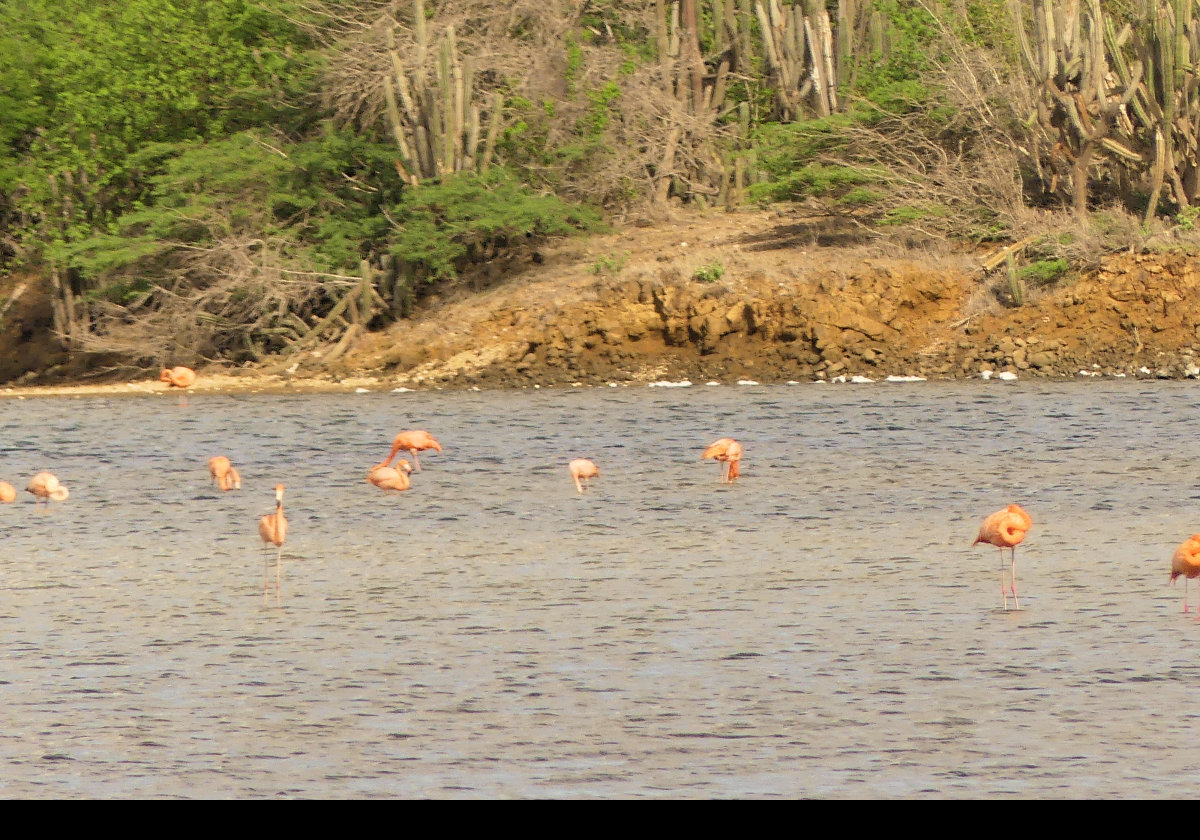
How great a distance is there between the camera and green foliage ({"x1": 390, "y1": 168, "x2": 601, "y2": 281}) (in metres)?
36.2

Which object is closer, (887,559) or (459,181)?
(887,559)

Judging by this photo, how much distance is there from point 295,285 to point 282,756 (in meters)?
29.6

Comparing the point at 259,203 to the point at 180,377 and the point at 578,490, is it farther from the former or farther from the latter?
the point at 578,490

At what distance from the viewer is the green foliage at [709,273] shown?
34938 millimetres

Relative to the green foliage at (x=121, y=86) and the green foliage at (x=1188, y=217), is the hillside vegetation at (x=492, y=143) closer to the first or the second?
the green foliage at (x=121, y=86)

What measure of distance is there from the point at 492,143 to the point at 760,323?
→ 23.0ft

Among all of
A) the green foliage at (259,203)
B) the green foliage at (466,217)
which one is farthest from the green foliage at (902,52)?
the green foliage at (259,203)

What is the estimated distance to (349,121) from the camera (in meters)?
39.1

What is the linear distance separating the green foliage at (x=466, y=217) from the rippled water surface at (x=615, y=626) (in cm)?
1271

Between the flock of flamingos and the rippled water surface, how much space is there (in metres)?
0.20

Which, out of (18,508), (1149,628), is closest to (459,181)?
(18,508)

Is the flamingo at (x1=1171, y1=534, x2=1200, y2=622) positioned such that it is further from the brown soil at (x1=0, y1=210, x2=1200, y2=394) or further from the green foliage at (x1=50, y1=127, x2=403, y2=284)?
the green foliage at (x1=50, y1=127, x2=403, y2=284)

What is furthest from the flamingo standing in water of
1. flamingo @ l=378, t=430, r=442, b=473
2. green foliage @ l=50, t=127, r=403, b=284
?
flamingo @ l=378, t=430, r=442, b=473

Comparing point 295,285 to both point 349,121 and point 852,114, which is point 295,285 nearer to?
point 349,121
